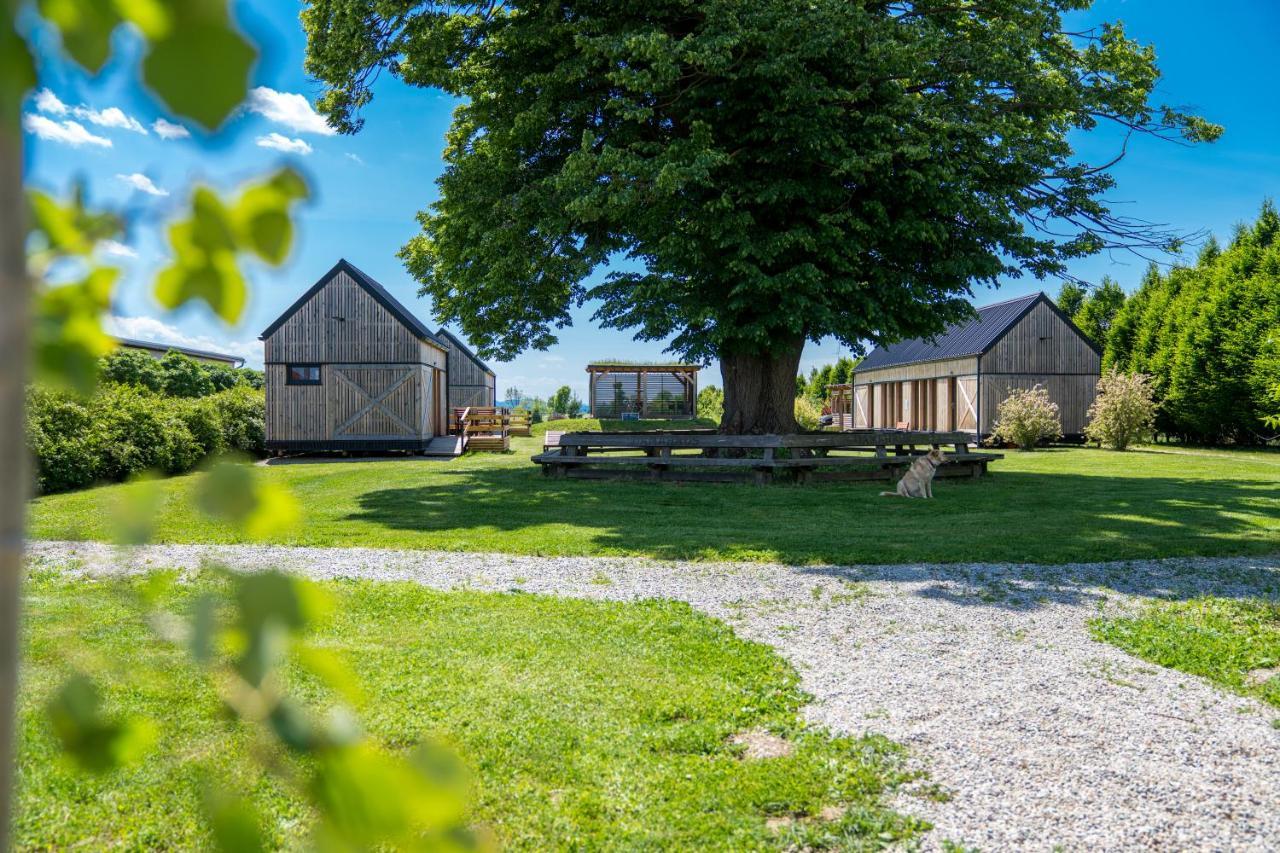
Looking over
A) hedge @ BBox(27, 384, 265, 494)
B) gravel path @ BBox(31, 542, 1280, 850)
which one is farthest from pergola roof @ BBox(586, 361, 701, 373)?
gravel path @ BBox(31, 542, 1280, 850)

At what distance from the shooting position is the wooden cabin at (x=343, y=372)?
952 inches

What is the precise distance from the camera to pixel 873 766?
3277 millimetres

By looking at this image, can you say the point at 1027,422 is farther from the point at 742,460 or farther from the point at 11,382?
the point at 11,382

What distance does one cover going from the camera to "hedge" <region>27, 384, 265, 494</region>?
1344 cm

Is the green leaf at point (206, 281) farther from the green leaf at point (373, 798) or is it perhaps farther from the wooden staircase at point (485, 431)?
the wooden staircase at point (485, 431)

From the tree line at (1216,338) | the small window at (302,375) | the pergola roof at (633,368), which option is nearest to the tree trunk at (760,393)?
the small window at (302,375)

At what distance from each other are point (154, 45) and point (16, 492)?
0.29 metres

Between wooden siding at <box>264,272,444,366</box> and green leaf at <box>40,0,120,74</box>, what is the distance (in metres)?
25.0

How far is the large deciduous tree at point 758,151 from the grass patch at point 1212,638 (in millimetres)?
7539

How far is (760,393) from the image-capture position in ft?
51.4

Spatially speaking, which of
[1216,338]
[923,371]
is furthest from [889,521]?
[923,371]

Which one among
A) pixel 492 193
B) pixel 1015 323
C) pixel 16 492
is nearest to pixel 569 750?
pixel 16 492

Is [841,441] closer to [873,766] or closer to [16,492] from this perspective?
[873,766]

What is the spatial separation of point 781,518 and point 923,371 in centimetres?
2693
